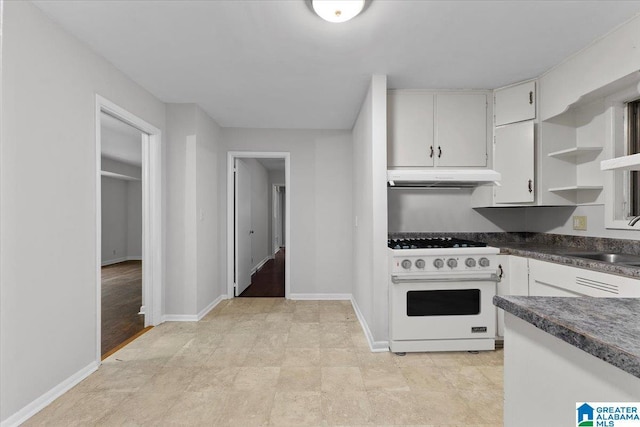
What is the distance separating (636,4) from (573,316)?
2213 millimetres

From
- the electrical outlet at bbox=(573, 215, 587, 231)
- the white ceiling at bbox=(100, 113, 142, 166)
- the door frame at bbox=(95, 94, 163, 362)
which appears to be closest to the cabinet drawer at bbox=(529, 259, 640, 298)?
the electrical outlet at bbox=(573, 215, 587, 231)

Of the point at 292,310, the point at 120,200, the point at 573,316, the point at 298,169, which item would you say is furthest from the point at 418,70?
the point at 120,200

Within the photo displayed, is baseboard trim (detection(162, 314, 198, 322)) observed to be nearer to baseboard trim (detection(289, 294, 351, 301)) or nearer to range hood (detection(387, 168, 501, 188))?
Answer: baseboard trim (detection(289, 294, 351, 301))

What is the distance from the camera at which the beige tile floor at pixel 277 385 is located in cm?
174

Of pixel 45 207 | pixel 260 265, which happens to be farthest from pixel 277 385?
pixel 260 265

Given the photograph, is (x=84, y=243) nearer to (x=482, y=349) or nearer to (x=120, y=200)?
(x=482, y=349)

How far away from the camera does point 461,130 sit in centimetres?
291

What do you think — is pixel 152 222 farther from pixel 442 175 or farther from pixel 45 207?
pixel 442 175

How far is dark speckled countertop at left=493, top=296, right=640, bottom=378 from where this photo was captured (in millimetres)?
546

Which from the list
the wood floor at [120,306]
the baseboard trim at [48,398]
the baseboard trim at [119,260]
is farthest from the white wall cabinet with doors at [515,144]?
the baseboard trim at [119,260]

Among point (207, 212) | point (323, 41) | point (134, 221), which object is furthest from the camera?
point (134, 221)

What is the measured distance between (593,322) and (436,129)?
2.50 meters

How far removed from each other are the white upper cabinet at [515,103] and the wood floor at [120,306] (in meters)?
4.16

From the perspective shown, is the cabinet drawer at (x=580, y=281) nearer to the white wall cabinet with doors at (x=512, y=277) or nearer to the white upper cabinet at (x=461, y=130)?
the white wall cabinet with doors at (x=512, y=277)
